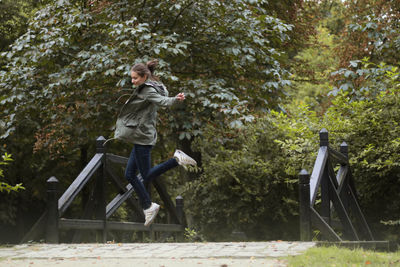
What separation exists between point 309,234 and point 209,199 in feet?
13.6

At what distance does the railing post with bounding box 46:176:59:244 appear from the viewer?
6281 mm

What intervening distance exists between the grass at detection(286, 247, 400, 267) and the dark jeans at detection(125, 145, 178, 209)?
7.31ft

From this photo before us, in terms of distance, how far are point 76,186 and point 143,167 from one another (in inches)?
41.9

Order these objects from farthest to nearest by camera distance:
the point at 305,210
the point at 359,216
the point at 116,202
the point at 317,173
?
the point at 359,216 → the point at 116,202 → the point at 317,173 → the point at 305,210

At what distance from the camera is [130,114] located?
19.9ft

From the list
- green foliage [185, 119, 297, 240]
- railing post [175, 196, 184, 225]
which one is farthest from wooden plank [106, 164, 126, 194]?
railing post [175, 196, 184, 225]

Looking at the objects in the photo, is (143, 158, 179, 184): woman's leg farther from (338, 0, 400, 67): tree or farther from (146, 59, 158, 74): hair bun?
(338, 0, 400, 67): tree

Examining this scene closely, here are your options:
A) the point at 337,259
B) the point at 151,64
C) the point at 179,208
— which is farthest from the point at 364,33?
the point at 337,259

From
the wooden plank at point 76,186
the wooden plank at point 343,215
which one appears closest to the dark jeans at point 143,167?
the wooden plank at point 76,186

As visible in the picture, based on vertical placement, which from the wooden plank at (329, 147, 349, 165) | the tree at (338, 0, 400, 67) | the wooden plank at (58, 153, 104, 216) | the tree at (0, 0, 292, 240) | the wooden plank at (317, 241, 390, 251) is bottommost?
the wooden plank at (317, 241, 390, 251)

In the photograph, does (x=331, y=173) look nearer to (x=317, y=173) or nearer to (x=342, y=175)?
(x=317, y=173)

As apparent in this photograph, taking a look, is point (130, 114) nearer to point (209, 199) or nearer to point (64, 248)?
point (64, 248)

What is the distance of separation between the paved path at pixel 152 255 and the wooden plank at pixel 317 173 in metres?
0.75

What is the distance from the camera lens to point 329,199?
6707 mm
